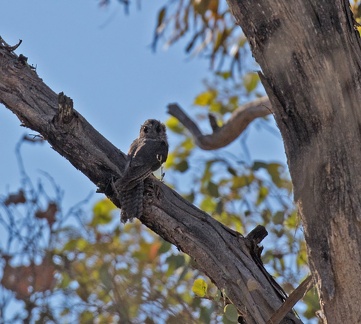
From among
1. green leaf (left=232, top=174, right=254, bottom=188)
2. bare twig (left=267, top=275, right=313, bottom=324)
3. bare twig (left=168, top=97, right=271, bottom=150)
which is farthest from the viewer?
green leaf (left=232, top=174, right=254, bottom=188)

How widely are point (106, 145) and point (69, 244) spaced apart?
1408 mm

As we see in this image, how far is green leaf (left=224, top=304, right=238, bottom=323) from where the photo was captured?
2992 millimetres

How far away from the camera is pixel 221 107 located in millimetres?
5926

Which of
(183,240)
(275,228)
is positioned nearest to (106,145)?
(183,240)

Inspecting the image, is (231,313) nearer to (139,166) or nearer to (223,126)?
(139,166)

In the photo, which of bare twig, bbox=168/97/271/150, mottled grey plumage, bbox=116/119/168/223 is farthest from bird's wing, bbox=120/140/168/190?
bare twig, bbox=168/97/271/150

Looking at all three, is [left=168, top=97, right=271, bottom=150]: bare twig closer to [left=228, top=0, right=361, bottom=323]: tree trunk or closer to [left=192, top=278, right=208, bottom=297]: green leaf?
A: [left=192, top=278, right=208, bottom=297]: green leaf

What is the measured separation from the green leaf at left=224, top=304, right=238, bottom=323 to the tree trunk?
367 mm

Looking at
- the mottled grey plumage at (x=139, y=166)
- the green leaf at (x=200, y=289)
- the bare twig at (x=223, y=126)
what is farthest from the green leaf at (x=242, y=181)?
the green leaf at (x=200, y=289)

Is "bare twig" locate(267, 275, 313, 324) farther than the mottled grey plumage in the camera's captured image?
No

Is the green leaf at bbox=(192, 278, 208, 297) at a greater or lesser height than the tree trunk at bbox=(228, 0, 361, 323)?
lesser

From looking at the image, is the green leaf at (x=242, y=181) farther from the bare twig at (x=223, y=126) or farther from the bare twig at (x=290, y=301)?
the bare twig at (x=290, y=301)

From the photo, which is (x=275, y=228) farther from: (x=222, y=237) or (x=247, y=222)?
(x=222, y=237)

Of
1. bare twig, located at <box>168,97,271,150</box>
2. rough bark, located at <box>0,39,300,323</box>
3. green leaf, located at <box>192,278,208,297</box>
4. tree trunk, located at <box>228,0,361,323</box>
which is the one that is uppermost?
bare twig, located at <box>168,97,271,150</box>
